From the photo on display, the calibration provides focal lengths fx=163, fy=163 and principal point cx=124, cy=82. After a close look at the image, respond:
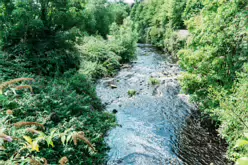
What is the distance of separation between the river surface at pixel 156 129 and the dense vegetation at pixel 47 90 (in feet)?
2.73

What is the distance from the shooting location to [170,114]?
7789 mm

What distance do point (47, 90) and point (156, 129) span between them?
4445 millimetres

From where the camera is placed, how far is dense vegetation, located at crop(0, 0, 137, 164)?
3.01 metres

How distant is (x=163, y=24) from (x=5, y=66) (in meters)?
24.0

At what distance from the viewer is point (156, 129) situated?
265 inches

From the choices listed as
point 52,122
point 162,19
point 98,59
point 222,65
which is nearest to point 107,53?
point 98,59

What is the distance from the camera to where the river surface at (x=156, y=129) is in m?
5.29

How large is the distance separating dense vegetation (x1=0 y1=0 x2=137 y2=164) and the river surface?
833mm

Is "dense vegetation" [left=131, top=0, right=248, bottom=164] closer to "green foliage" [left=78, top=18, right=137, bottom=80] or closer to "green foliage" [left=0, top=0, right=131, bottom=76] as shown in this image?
"green foliage" [left=78, top=18, right=137, bottom=80]

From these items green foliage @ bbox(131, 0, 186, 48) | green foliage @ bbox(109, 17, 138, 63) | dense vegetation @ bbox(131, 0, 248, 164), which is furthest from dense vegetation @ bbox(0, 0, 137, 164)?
green foliage @ bbox(131, 0, 186, 48)

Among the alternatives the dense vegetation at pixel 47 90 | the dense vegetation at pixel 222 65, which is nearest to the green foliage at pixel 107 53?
the dense vegetation at pixel 47 90

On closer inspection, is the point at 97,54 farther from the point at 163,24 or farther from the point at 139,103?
the point at 163,24

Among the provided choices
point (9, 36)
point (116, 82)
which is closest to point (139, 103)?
point (116, 82)

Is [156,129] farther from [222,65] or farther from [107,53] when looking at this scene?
[107,53]
